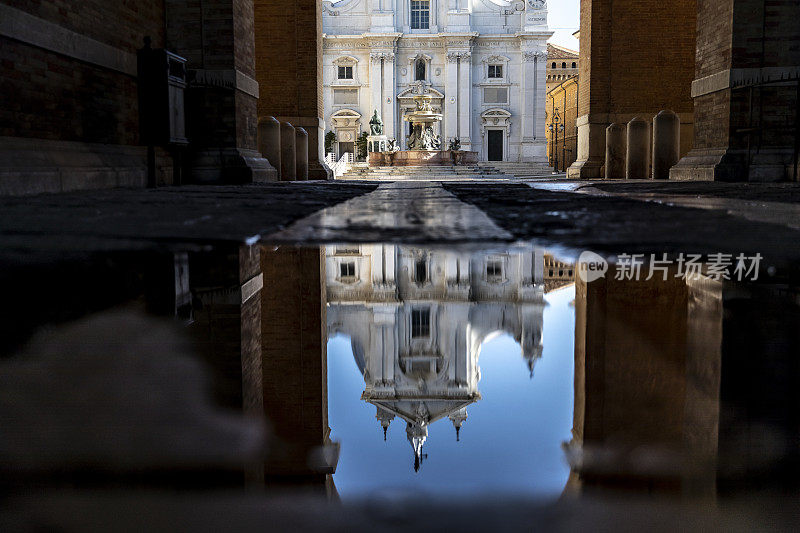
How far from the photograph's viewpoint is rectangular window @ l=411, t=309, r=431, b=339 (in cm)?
120

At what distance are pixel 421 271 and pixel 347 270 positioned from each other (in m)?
0.24

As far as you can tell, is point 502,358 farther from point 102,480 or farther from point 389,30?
point 389,30

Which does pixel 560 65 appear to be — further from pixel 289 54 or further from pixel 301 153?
pixel 301 153

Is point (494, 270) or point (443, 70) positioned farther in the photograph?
point (443, 70)

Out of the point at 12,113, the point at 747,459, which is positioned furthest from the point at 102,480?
the point at 12,113

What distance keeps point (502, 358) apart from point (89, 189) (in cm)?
725

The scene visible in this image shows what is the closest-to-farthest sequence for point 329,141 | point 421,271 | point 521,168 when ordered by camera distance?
point 421,271, point 521,168, point 329,141

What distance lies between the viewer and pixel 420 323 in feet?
4.20

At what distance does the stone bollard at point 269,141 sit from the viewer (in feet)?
42.7

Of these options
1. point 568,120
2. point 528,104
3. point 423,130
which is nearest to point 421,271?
point 423,130

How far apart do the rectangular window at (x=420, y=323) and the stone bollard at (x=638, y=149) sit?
45.5ft

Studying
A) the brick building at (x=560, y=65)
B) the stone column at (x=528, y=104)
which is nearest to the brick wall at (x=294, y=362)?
the stone column at (x=528, y=104)

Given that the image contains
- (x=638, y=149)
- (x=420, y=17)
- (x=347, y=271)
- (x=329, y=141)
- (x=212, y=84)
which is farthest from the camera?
(x=420, y=17)

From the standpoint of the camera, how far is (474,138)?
45906 mm
